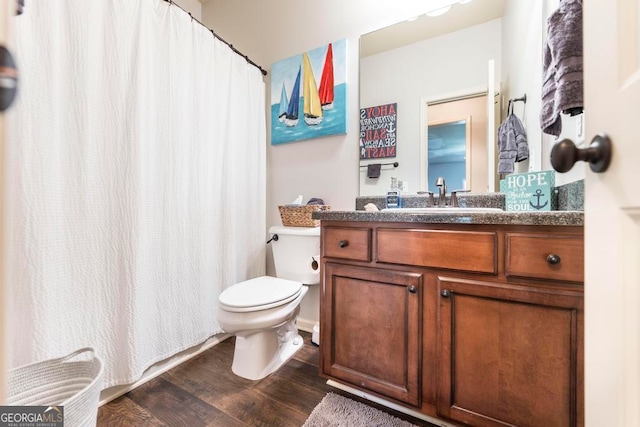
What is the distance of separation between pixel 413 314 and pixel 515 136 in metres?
1.06

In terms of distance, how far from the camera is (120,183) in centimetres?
123

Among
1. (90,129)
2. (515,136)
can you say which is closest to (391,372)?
(515,136)

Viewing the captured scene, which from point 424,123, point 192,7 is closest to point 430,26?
point 424,123

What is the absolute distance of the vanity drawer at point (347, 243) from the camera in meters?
1.13

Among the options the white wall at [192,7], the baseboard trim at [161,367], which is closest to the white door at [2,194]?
the baseboard trim at [161,367]

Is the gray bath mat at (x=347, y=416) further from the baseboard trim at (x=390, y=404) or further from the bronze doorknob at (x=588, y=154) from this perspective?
the bronze doorknob at (x=588, y=154)

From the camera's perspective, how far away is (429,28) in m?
1.54

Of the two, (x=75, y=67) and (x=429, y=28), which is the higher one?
(x=429, y=28)

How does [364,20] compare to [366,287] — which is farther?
[364,20]

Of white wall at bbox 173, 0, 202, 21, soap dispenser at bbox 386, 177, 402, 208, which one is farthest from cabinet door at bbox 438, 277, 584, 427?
white wall at bbox 173, 0, 202, 21

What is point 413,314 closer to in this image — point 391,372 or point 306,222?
point 391,372

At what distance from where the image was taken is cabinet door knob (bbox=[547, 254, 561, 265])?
30.4 inches

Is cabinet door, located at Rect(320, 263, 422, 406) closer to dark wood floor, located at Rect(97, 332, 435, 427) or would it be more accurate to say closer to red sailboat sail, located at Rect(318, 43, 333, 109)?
dark wood floor, located at Rect(97, 332, 435, 427)

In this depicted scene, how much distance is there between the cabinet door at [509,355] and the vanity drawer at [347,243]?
12.8 inches
